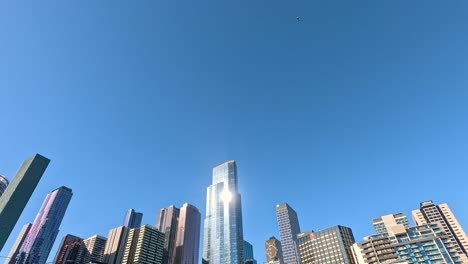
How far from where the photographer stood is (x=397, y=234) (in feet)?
473

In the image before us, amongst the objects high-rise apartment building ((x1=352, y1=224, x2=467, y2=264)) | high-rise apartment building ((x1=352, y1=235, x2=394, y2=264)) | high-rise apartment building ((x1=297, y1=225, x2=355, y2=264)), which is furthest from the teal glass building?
high-rise apartment building ((x1=297, y1=225, x2=355, y2=264))

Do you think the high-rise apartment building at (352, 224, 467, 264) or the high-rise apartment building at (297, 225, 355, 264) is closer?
the high-rise apartment building at (352, 224, 467, 264)

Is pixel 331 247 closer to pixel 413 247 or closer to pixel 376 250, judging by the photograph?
pixel 376 250

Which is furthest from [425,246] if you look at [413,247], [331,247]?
[331,247]

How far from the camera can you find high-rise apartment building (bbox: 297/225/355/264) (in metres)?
179

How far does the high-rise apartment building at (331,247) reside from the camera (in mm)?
179125

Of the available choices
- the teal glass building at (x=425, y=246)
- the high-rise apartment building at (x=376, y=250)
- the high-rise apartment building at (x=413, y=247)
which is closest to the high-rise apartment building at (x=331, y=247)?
the high-rise apartment building at (x=376, y=250)

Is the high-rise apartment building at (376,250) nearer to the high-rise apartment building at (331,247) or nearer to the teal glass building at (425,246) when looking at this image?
the teal glass building at (425,246)

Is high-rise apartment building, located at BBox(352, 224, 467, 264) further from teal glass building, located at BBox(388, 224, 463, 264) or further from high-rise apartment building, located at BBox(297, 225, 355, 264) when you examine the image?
high-rise apartment building, located at BBox(297, 225, 355, 264)

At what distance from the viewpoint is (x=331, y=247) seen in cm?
18712

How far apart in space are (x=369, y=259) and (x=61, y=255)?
19722 centimetres

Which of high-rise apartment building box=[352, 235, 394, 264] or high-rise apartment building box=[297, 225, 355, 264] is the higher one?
high-rise apartment building box=[297, 225, 355, 264]

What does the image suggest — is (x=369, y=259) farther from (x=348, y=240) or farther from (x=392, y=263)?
(x=348, y=240)

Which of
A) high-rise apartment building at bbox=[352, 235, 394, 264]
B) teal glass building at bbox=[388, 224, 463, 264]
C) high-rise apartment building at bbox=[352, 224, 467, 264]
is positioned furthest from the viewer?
high-rise apartment building at bbox=[352, 235, 394, 264]
